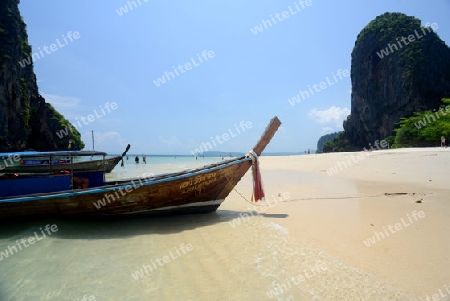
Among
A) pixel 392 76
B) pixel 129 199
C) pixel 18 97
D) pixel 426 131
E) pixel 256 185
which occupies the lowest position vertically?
pixel 426 131

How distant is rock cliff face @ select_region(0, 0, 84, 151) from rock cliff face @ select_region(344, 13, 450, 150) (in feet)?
233

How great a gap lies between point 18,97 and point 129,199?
47627 millimetres

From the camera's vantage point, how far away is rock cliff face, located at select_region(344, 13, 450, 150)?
5050cm

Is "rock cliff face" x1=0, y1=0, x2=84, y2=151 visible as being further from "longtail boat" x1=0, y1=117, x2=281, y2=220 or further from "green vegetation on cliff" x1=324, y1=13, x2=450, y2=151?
"green vegetation on cliff" x1=324, y1=13, x2=450, y2=151

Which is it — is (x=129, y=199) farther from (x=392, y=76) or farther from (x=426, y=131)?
(x=392, y=76)

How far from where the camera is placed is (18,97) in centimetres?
3991

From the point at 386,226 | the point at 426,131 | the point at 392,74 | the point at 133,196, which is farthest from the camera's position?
the point at 392,74

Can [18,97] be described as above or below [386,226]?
above

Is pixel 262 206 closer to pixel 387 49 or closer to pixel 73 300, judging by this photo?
pixel 73 300

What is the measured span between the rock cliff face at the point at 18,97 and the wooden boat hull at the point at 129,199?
4093 centimetres

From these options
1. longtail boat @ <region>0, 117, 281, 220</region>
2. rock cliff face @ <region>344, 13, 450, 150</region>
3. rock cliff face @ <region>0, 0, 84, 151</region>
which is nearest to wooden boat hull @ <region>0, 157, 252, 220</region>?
longtail boat @ <region>0, 117, 281, 220</region>

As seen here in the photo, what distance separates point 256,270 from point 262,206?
3.94 meters

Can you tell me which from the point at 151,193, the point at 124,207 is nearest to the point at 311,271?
the point at 151,193

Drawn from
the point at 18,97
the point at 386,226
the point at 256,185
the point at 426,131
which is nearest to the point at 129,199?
the point at 256,185
